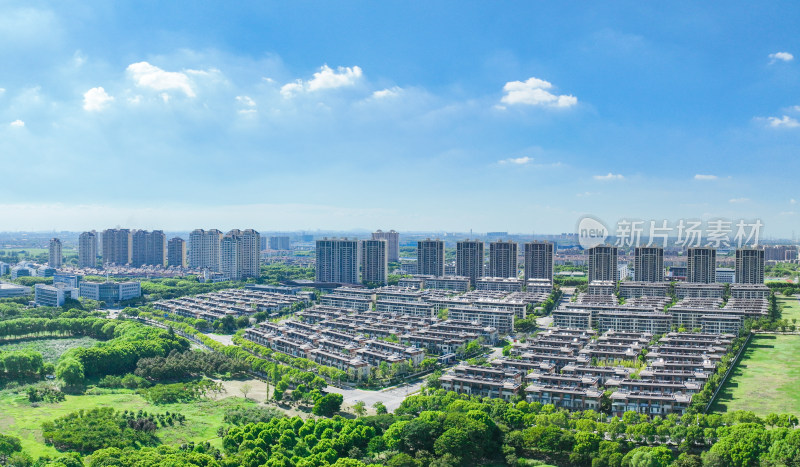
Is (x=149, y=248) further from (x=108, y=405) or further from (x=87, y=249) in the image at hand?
(x=108, y=405)

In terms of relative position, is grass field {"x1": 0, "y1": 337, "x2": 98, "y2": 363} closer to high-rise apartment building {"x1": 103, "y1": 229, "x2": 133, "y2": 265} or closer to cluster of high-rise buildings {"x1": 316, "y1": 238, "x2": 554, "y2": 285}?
cluster of high-rise buildings {"x1": 316, "y1": 238, "x2": 554, "y2": 285}

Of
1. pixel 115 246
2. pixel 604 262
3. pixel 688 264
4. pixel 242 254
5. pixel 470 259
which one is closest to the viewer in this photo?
pixel 688 264

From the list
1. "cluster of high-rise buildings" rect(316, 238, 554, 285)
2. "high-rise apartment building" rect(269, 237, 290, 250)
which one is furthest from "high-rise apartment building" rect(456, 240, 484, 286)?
"high-rise apartment building" rect(269, 237, 290, 250)

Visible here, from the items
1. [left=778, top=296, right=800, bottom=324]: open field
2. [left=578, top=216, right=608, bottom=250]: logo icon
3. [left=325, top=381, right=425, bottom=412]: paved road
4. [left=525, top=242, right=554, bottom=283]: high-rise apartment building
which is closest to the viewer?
[left=325, top=381, right=425, bottom=412]: paved road

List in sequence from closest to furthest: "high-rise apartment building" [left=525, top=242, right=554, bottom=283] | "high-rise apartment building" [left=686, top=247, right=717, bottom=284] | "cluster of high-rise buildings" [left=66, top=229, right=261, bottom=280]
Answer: "high-rise apartment building" [left=686, top=247, right=717, bottom=284], "high-rise apartment building" [left=525, top=242, right=554, bottom=283], "cluster of high-rise buildings" [left=66, top=229, right=261, bottom=280]

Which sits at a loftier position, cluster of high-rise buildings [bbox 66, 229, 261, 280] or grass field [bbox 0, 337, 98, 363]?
cluster of high-rise buildings [bbox 66, 229, 261, 280]

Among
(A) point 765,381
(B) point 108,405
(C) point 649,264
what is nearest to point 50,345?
(B) point 108,405

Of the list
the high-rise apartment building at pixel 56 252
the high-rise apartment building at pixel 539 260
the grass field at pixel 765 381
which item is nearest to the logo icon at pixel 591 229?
the high-rise apartment building at pixel 539 260
